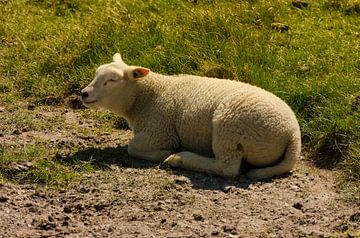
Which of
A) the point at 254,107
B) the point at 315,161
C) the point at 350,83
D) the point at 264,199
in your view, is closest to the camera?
the point at 264,199

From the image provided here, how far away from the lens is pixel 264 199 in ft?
21.3

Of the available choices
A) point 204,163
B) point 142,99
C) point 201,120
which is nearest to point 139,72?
point 142,99

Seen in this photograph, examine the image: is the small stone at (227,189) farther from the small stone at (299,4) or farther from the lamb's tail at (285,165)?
the small stone at (299,4)

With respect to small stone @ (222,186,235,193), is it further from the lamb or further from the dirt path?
the lamb

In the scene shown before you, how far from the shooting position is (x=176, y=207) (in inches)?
249

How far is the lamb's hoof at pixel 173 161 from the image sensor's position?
7.21 metres

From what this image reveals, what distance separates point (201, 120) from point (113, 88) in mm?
1069

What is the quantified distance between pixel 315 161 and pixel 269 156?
766 millimetres

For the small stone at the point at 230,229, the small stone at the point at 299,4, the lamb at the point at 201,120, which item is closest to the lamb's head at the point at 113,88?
the lamb at the point at 201,120

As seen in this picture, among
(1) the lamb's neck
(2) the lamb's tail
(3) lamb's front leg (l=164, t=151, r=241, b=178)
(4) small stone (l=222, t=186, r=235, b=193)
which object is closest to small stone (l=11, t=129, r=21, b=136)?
(1) the lamb's neck

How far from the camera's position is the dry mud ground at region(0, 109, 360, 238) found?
5.89 meters

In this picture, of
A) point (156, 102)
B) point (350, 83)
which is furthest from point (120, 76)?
point (350, 83)

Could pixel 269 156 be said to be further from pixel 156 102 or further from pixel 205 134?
pixel 156 102

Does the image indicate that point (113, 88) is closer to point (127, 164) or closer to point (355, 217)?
point (127, 164)
